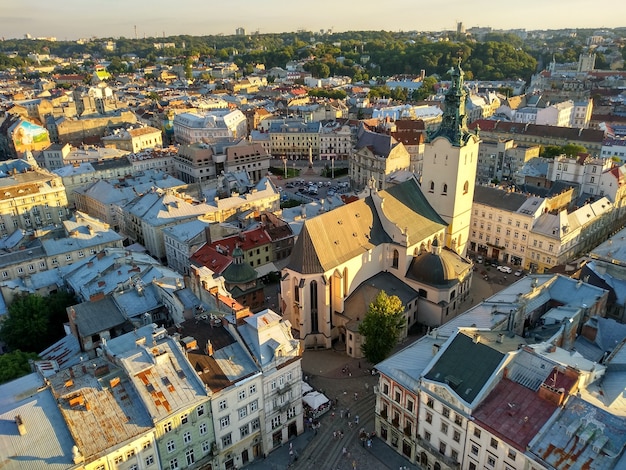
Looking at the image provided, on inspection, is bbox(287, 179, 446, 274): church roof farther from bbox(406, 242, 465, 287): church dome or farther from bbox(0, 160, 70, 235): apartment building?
bbox(0, 160, 70, 235): apartment building

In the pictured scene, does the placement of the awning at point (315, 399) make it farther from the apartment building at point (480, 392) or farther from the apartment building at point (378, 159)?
the apartment building at point (378, 159)

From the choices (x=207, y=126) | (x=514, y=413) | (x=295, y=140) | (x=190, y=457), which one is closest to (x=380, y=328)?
(x=514, y=413)

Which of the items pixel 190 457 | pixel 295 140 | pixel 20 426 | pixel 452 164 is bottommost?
pixel 190 457

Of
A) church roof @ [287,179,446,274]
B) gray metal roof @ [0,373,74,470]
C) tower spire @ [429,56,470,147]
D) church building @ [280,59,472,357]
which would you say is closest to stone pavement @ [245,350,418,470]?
church building @ [280,59,472,357]

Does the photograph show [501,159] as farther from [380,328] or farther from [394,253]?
[380,328]

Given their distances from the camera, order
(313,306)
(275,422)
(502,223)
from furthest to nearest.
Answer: (502,223) → (313,306) → (275,422)

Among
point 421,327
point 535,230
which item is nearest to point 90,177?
point 421,327
